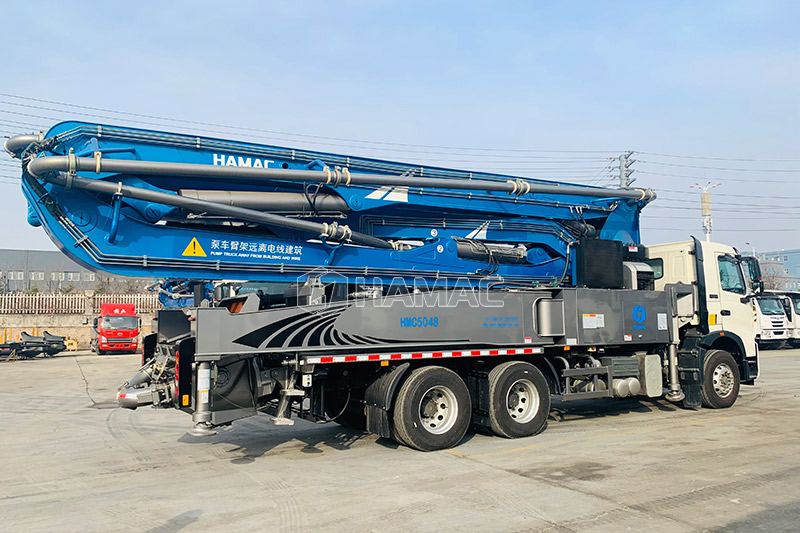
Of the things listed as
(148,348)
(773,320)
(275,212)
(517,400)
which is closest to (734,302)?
(517,400)

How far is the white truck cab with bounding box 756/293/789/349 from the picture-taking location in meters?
32.0

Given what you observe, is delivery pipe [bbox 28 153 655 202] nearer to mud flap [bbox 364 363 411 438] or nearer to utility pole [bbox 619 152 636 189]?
mud flap [bbox 364 363 411 438]

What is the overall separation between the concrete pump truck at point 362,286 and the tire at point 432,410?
0.03 metres

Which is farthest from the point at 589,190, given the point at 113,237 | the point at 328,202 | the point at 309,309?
the point at 113,237

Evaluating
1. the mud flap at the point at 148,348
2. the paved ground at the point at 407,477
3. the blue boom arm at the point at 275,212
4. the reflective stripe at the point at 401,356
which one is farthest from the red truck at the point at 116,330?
the reflective stripe at the point at 401,356

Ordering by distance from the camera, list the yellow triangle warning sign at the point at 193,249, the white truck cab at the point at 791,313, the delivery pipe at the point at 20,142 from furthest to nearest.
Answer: the white truck cab at the point at 791,313
the yellow triangle warning sign at the point at 193,249
the delivery pipe at the point at 20,142

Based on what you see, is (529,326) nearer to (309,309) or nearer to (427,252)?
(427,252)

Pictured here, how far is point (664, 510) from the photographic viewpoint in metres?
6.39

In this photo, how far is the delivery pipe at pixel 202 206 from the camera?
27.3 feet

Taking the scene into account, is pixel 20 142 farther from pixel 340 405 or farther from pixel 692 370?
pixel 692 370

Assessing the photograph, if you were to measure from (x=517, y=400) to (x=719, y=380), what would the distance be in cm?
485

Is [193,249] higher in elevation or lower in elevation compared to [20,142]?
lower

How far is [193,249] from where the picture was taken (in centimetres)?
908

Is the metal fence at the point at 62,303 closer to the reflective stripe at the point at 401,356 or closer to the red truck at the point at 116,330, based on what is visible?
the red truck at the point at 116,330
